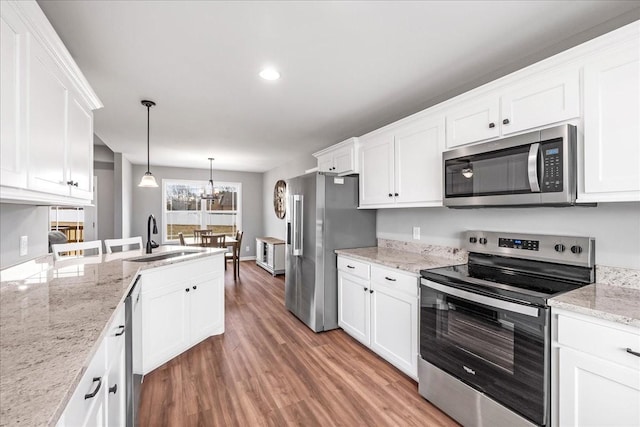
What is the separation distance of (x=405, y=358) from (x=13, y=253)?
287cm

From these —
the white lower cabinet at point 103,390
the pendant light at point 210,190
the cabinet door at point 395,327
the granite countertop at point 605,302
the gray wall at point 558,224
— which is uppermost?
the pendant light at point 210,190

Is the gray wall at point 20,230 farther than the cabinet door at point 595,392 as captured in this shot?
Yes

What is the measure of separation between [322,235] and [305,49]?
1850 millimetres

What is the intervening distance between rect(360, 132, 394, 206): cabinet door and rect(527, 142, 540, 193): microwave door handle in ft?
4.18

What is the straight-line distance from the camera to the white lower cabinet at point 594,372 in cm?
122

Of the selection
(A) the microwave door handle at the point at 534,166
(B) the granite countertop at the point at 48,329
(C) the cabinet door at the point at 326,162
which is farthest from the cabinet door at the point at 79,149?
(A) the microwave door handle at the point at 534,166

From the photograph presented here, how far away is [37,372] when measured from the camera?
0.73 meters

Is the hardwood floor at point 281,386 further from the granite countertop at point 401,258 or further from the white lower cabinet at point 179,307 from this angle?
the granite countertop at point 401,258

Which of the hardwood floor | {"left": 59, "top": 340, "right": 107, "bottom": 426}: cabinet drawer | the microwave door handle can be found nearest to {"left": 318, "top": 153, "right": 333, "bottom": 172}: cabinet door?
the hardwood floor

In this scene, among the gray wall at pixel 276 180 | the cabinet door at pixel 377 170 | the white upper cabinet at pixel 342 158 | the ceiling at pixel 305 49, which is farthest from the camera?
the gray wall at pixel 276 180

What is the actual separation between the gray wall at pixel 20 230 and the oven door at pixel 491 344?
108 inches

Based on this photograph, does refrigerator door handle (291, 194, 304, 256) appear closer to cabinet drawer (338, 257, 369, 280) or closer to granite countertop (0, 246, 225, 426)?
cabinet drawer (338, 257, 369, 280)

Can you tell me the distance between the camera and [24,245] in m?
2.03

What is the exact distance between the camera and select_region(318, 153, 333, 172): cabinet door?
3.87m
